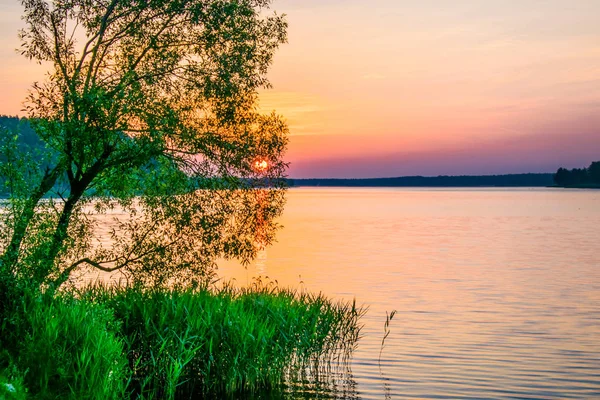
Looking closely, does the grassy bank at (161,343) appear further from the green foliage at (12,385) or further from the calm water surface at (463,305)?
the calm water surface at (463,305)

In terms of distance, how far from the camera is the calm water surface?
24.7 meters

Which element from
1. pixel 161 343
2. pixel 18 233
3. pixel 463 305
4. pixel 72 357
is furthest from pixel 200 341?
pixel 463 305

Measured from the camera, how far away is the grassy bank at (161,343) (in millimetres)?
17219

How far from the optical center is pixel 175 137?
2486cm

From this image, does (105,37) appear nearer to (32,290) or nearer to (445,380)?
(32,290)

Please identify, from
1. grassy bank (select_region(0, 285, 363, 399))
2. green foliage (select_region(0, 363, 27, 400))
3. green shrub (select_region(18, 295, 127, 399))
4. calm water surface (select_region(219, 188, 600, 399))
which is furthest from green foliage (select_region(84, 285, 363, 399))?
green foliage (select_region(0, 363, 27, 400))

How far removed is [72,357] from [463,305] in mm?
29444

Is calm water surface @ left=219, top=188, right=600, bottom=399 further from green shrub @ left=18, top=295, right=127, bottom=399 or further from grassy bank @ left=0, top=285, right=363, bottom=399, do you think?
green shrub @ left=18, top=295, right=127, bottom=399

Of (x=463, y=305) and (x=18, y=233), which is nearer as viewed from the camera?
(x=18, y=233)

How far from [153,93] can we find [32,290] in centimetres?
815

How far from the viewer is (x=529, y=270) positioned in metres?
60.8

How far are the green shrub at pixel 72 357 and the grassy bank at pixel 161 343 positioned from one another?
26 mm

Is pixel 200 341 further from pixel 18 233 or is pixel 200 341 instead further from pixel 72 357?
pixel 18 233

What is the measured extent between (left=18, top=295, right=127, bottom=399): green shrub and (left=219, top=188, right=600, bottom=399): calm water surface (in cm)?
796
